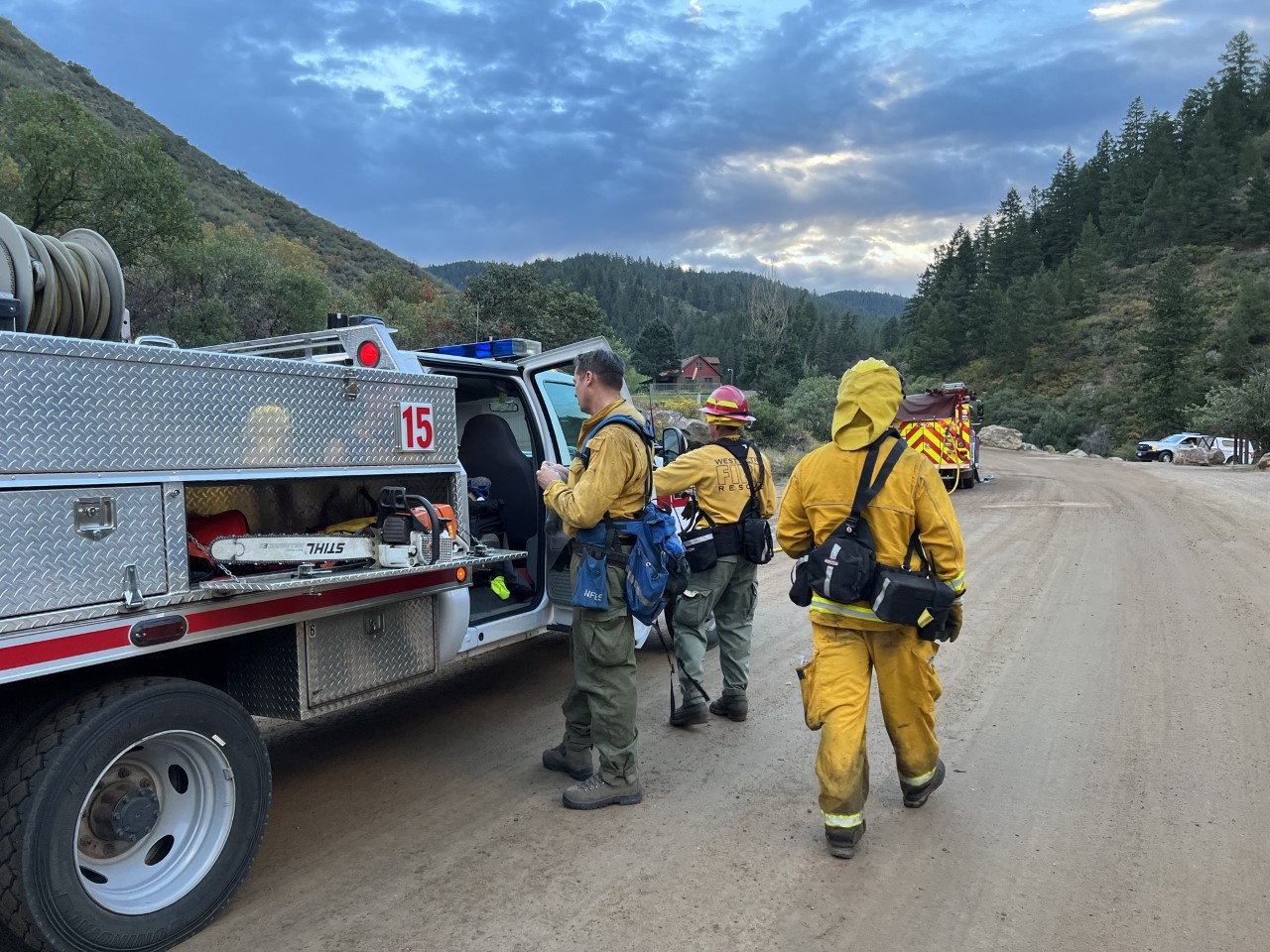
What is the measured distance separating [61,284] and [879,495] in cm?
327

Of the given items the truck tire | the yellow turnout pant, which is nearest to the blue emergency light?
the yellow turnout pant

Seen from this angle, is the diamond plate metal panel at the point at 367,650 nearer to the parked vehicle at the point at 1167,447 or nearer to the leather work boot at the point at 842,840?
the leather work boot at the point at 842,840

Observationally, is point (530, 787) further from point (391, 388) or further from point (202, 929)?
point (391, 388)

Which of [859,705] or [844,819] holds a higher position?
[859,705]

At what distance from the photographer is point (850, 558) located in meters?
3.51

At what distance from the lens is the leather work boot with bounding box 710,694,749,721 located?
16.6 ft

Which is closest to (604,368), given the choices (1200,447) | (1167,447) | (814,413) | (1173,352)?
(814,413)

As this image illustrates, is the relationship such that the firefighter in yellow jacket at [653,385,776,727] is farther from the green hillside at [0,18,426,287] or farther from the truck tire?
the green hillside at [0,18,426,287]

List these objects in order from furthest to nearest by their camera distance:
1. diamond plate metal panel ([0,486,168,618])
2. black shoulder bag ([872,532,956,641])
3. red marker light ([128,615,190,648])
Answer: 1. black shoulder bag ([872,532,956,641])
2. red marker light ([128,615,190,648])
3. diamond plate metal panel ([0,486,168,618])

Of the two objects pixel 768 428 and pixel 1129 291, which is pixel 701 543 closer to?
pixel 768 428

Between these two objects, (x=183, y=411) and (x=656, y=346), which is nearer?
(x=183, y=411)

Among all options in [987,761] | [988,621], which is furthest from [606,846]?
[988,621]

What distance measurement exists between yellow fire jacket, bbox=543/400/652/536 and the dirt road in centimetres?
136

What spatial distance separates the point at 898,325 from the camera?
4323 inches
